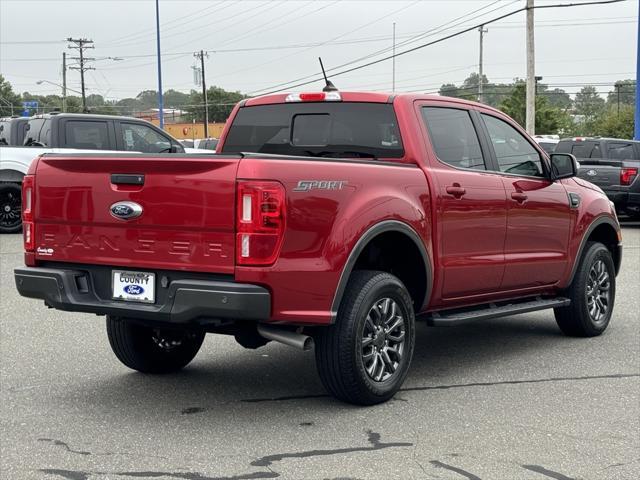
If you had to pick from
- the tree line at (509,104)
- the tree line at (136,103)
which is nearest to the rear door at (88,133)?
the tree line at (509,104)

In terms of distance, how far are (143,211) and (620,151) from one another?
17439mm

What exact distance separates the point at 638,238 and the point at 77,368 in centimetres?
1318

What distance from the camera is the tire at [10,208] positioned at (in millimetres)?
16922

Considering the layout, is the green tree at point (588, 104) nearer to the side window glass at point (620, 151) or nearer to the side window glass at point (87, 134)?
the side window glass at point (620, 151)

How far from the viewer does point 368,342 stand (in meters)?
5.68

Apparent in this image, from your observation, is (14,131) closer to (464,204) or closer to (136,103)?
(464,204)

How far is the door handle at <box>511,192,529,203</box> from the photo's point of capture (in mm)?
7071

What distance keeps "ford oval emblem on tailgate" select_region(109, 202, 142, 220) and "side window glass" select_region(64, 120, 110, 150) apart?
11.6 meters

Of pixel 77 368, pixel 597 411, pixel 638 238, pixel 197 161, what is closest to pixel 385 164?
pixel 197 161

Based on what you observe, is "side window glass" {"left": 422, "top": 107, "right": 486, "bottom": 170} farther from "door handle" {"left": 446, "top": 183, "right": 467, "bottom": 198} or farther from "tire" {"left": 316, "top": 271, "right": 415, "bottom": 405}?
"tire" {"left": 316, "top": 271, "right": 415, "bottom": 405}

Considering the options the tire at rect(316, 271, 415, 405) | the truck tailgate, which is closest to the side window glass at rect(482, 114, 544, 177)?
the tire at rect(316, 271, 415, 405)

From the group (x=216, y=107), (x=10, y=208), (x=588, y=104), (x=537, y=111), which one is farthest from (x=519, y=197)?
(x=588, y=104)

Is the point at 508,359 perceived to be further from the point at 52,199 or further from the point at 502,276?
the point at 52,199

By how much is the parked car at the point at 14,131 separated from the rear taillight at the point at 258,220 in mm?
13457
